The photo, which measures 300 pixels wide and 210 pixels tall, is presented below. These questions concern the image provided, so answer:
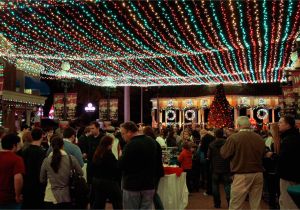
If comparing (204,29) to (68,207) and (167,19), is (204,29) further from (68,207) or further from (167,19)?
(68,207)

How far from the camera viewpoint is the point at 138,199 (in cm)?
514

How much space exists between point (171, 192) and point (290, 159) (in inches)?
93.0

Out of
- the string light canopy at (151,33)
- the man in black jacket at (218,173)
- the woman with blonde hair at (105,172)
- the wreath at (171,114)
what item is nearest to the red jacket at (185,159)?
the man in black jacket at (218,173)

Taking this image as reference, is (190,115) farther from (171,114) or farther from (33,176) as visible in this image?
(33,176)

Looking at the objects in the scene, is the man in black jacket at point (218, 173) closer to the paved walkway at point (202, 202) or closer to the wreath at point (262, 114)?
the paved walkway at point (202, 202)

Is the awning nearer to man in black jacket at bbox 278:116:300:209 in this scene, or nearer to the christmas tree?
the christmas tree

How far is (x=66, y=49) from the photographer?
16000mm

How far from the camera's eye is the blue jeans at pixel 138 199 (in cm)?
512

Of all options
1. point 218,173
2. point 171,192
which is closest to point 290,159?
point 171,192

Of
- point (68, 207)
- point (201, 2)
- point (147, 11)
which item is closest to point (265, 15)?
point (201, 2)

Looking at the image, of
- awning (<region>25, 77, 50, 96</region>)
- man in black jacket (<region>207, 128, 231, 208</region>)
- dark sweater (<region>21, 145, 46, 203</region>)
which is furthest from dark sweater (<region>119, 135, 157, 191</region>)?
awning (<region>25, 77, 50, 96</region>)

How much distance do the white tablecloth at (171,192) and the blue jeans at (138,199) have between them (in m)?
2.12

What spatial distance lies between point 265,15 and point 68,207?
8.37 m

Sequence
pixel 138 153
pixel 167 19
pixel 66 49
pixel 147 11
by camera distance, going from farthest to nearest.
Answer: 1. pixel 66 49
2. pixel 167 19
3. pixel 147 11
4. pixel 138 153
